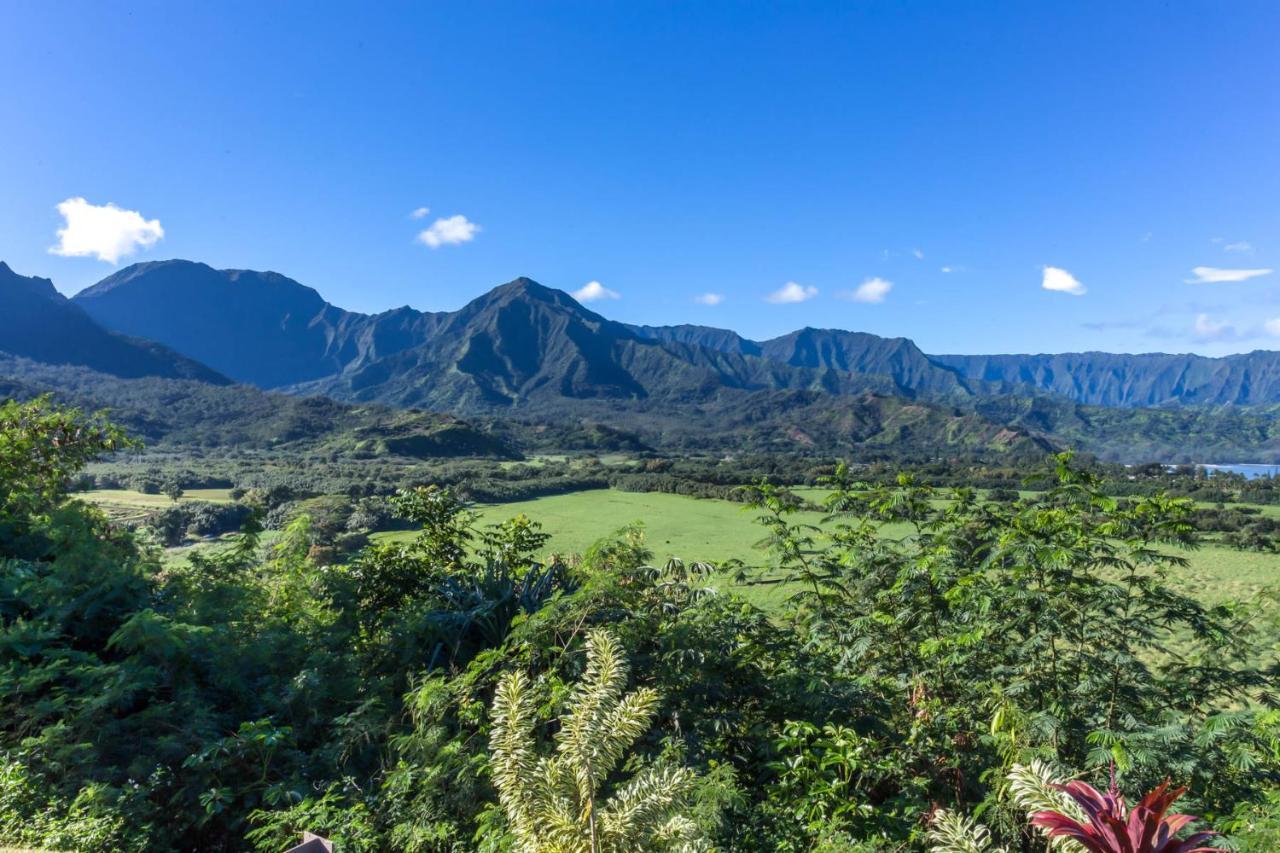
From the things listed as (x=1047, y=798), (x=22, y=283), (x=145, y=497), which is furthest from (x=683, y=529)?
(x=22, y=283)

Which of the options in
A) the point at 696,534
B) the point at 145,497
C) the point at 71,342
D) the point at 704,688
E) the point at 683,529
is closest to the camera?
the point at 704,688

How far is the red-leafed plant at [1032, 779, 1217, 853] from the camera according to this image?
1530mm

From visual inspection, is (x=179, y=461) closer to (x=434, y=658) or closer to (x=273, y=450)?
(x=273, y=450)

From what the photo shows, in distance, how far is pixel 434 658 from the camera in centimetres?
449

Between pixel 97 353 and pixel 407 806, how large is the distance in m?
171

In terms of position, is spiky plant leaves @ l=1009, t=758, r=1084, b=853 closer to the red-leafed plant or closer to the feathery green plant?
the red-leafed plant

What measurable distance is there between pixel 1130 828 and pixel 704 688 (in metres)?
2.49

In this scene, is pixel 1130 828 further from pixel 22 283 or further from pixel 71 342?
pixel 22 283

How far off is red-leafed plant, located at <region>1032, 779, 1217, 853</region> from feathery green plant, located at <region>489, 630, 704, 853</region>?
97cm

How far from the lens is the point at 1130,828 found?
1558 millimetres

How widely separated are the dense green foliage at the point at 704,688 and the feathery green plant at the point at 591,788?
8 cm

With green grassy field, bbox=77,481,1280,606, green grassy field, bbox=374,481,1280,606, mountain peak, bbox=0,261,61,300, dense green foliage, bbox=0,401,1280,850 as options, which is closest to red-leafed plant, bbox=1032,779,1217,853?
dense green foliage, bbox=0,401,1280,850

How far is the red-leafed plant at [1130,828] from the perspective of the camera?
5.02 ft

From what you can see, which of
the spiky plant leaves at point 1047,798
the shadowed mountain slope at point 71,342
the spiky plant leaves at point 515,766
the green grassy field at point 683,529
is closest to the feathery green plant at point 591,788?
the spiky plant leaves at point 515,766
